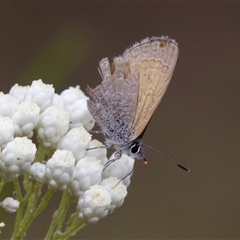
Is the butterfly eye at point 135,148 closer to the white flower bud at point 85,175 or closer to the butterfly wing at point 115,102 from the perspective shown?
the butterfly wing at point 115,102

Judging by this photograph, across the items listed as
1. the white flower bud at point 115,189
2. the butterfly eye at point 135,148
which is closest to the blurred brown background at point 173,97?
the butterfly eye at point 135,148

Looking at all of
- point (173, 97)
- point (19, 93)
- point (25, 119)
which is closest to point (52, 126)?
point (25, 119)

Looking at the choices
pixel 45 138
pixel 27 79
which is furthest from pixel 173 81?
pixel 45 138

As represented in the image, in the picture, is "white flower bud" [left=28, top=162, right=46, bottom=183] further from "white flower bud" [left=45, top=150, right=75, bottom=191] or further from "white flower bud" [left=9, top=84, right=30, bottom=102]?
"white flower bud" [left=9, top=84, right=30, bottom=102]

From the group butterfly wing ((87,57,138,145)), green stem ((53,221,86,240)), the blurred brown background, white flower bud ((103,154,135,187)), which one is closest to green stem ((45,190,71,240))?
green stem ((53,221,86,240))

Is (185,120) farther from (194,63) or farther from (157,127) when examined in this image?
(194,63)

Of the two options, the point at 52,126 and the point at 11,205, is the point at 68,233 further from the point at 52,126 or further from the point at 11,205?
the point at 52,126
